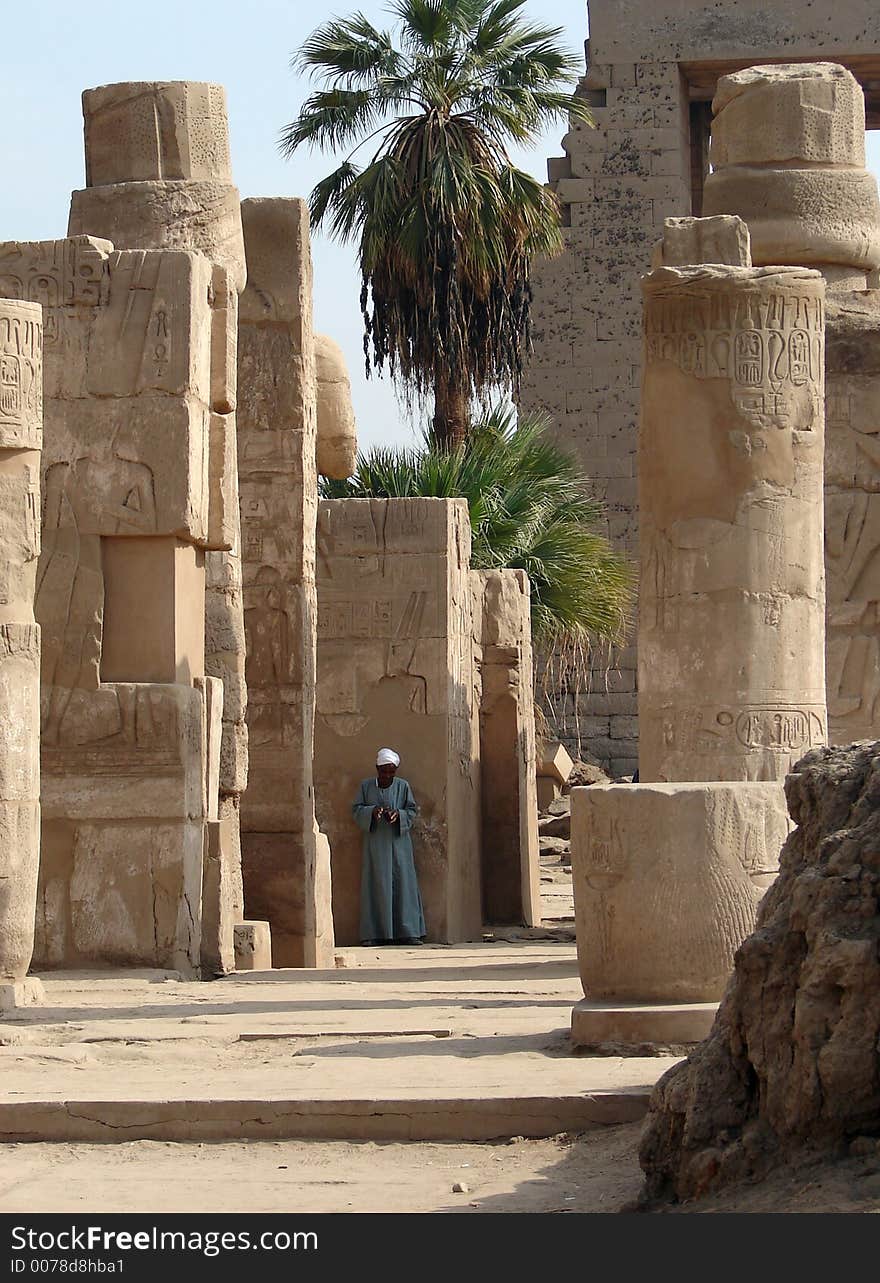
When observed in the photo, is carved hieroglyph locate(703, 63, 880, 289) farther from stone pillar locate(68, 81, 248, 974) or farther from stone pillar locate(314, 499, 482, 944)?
stone pillar locate(68, 81, 248, 974)

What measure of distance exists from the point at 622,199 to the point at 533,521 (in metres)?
7.38

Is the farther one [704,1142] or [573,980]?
[573,980]

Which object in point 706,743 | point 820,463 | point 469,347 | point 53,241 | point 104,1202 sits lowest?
point 104,1202

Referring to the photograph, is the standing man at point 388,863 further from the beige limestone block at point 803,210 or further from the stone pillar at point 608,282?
the stone pillar at point 608,282

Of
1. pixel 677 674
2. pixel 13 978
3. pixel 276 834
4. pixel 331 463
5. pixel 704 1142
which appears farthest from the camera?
pixel 331 463

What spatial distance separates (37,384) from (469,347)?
13897 millimetres

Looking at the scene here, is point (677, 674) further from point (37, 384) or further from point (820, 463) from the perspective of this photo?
point (37, 384)

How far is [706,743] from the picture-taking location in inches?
395

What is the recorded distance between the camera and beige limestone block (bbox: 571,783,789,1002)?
7.14m

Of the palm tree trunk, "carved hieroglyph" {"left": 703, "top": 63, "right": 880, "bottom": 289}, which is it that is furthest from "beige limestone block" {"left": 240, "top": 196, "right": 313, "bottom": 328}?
the palm tree trunk

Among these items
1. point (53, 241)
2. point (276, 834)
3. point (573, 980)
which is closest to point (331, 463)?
point (276, 834)

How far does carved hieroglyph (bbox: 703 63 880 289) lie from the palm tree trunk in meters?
8.80

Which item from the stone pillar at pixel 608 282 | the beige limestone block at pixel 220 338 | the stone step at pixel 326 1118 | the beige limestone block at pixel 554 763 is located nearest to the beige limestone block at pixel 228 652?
the beige limestone block at pixel 220 338

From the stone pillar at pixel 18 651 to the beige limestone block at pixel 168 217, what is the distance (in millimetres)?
2977
